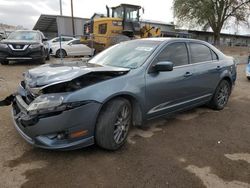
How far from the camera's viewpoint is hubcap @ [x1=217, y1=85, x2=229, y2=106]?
5809 mm

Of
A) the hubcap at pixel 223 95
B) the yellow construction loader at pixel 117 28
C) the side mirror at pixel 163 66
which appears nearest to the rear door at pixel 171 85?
the side mirror at pixel 163 66

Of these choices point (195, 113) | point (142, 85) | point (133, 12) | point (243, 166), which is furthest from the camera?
point (133, 12)

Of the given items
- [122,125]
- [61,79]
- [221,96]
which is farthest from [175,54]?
[61,79]

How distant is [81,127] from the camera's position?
126 inches

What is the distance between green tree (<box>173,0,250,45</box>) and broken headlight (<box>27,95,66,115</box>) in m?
35.8

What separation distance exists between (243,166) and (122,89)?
185cm

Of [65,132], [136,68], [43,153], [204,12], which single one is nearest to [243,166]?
[136,68]

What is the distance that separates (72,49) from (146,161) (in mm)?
14536

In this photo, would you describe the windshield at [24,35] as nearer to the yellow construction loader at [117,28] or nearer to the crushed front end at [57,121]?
the yellow construction loader at [117,28]

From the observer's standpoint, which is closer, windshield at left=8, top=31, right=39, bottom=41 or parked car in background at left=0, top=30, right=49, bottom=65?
parked car in background at left=0, top=30, right=49, bottom=65

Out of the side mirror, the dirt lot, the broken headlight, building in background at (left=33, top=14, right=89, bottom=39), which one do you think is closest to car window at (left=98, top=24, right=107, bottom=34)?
the dirt lot

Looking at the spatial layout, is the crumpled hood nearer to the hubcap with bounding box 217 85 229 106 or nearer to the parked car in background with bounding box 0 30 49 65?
the hubcap with bounding box 217 85 229 106

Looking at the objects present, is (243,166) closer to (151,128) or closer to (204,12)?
(151,128)

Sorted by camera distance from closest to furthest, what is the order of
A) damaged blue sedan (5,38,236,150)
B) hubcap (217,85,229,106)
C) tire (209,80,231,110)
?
damaged blue sedan (5,38,236,150)
tire (209,80,231,110)
hubcap (217,85,229,106)
